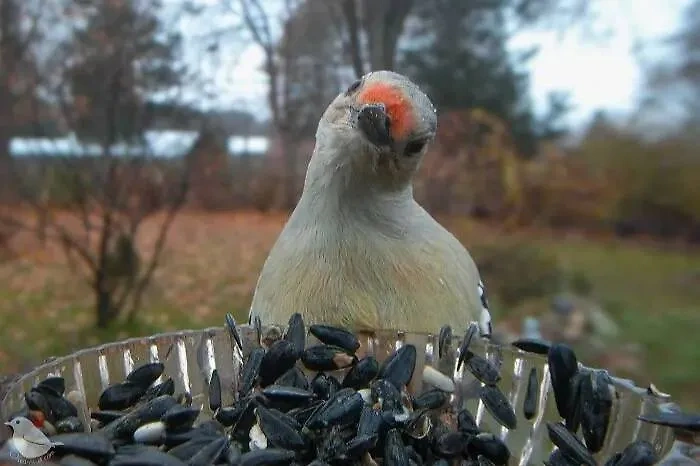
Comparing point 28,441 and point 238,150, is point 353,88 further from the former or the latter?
point 238,150

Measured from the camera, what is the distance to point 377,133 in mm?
814

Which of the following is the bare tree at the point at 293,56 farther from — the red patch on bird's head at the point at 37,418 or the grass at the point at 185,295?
the red patch on bird's head at the point at 37,418

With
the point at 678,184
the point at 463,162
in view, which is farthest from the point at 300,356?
the point at 678,184

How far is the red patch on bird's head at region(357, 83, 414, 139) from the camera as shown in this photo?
795mm

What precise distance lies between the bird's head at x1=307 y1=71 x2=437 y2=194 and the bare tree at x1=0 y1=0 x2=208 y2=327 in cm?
153

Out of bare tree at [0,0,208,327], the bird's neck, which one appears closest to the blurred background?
bare tree at [0,0,208,327]

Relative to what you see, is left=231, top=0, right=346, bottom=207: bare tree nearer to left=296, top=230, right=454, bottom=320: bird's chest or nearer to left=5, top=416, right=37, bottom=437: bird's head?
left=296, top=230, right=454, bottom=320: bird's chest

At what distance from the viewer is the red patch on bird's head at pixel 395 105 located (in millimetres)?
795

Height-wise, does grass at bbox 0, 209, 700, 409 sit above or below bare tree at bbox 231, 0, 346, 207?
below

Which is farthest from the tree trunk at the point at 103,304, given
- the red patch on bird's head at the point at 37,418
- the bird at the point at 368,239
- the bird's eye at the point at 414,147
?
the red patch on bird's head at the point at 37,418

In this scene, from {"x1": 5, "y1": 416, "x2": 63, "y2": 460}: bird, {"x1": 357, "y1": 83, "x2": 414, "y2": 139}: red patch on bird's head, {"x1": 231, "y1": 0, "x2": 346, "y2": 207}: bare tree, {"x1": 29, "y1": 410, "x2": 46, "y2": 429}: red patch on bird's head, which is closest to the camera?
{"x1": 5, "y1": 416, "x2": 63, "y2": 460}: bird

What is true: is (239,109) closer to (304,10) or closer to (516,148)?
(304,10)

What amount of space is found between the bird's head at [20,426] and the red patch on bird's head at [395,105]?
452 mm

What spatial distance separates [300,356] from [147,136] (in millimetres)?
1979
